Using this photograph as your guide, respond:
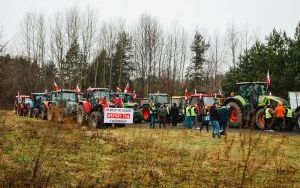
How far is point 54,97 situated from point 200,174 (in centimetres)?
2217

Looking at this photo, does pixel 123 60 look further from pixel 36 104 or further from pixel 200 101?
pixel 200 101

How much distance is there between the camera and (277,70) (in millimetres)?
33500

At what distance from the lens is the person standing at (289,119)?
22359 millimetres

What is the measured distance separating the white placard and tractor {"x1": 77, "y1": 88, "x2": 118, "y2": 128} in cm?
41

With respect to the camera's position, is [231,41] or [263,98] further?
[231,41]

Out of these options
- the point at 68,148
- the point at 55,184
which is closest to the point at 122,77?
the point at 68,148

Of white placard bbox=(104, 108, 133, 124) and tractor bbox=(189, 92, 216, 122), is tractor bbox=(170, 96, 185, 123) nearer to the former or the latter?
tractor bbox=(189, 92, 216, 122)

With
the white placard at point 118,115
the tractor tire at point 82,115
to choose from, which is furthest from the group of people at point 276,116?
the tractor tire at point 82,115

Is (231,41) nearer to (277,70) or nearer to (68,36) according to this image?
(68,36)

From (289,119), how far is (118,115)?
8.59m

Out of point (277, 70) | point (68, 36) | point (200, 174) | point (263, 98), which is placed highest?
point (68, 36)

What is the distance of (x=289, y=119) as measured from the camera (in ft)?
A: 75.0

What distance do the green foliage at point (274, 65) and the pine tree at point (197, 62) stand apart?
87.3ft

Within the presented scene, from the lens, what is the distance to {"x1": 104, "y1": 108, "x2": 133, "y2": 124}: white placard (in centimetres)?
2273
